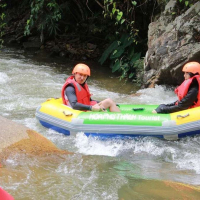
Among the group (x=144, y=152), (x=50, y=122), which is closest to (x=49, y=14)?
(x=50, y=122)

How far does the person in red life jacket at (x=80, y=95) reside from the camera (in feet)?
16.3

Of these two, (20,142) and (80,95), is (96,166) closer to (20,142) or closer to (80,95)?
(20,142)

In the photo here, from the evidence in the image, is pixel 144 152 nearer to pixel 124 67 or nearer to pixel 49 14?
pixel 124 67

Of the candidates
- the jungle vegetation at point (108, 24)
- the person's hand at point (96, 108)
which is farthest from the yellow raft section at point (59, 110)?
the jungle vegetation at point (108, 24)

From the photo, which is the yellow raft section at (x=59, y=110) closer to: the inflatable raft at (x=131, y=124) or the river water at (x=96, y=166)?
the inflatable raft at (x=131, y=124)

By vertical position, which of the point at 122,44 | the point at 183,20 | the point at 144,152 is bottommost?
the point at 144,152

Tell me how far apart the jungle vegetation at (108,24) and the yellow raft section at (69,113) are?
3109mm

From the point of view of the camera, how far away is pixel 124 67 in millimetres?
8727

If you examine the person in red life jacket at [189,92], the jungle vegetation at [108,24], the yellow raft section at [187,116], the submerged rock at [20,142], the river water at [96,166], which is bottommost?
the river water at [96,166]

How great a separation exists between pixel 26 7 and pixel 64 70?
14.6 feet

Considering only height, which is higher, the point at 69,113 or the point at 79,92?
the point at 79,92

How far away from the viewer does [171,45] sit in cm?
714

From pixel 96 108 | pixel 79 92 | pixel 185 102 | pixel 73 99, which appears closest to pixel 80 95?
pixel 79 92

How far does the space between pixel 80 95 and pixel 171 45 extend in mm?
2799
